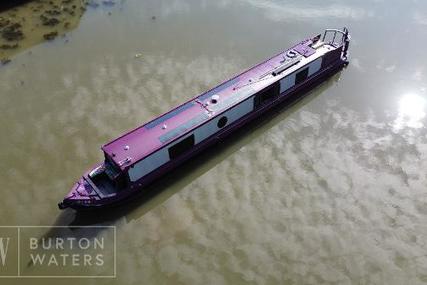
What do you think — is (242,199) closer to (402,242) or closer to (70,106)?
(402,242)

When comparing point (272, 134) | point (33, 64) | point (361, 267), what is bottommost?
point (361, 267)

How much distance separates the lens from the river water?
49.7 feet

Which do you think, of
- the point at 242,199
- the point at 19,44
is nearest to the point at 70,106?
the point at 19,44

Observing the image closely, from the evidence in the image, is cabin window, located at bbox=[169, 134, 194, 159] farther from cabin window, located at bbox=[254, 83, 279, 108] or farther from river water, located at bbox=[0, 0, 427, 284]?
cabin window, located at bbox=[254, 83, 279, 108]

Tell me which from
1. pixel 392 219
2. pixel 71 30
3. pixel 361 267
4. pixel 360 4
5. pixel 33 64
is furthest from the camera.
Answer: pixel 360 4

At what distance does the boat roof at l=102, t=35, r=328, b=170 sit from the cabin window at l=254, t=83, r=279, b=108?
10.9 inches

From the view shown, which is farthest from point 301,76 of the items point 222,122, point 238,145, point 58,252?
point 58,252

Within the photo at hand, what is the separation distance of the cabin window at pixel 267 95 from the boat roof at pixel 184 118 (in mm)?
277

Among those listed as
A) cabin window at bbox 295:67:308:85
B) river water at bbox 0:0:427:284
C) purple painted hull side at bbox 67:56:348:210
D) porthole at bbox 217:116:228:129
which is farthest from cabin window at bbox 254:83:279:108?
porthole at bbox 217:116:228:129

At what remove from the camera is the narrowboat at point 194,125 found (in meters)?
15.9

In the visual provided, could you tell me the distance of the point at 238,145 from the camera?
1877 cm

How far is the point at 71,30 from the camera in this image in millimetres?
24422

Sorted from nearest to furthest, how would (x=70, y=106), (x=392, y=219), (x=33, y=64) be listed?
(x=392, y=219) < (x=70, y=106) < (x=33, y=64)

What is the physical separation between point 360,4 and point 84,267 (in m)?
21.7
